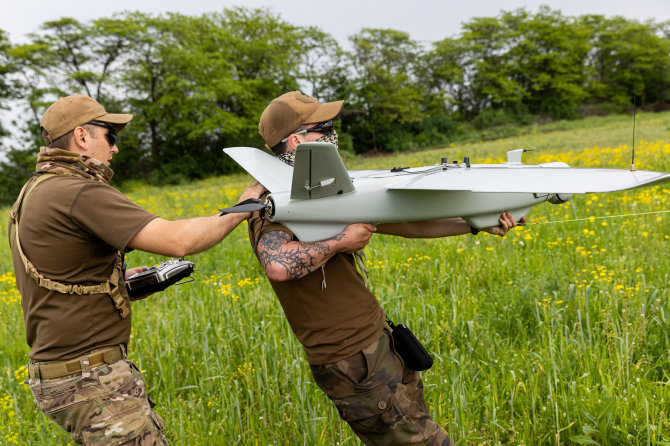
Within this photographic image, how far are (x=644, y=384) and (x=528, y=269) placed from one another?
1950mm

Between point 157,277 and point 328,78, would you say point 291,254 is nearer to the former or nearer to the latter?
point 157,277

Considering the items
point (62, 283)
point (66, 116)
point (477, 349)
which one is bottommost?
point (477, 349)

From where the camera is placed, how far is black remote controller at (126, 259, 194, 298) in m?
2.56

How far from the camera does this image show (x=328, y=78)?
46281 mm

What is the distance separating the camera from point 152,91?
37.4m

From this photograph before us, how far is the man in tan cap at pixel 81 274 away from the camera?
201cm

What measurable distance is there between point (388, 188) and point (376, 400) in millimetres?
997

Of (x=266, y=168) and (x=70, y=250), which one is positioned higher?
(x=266, y=168)

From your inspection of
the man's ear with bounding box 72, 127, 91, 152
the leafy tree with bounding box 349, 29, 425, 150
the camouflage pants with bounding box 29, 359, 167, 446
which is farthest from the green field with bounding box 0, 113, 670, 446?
the leafy tree with bounding box 349, 29, 425, 150

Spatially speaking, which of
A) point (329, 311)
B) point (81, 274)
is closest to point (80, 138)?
point (81, 274)

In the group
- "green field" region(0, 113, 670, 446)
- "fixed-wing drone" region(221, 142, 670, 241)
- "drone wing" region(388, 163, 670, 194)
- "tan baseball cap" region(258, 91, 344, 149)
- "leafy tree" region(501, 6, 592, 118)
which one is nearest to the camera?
"drone wing" region(388, 163, 670, 194)

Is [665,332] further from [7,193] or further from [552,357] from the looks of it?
[7,193]

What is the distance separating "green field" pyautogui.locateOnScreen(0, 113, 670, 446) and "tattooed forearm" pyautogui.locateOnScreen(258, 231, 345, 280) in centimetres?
139

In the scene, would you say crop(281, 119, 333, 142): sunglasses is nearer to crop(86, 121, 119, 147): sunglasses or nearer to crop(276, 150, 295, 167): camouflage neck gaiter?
crop(276, 150, 295, 167): camouflage neck gaiter
